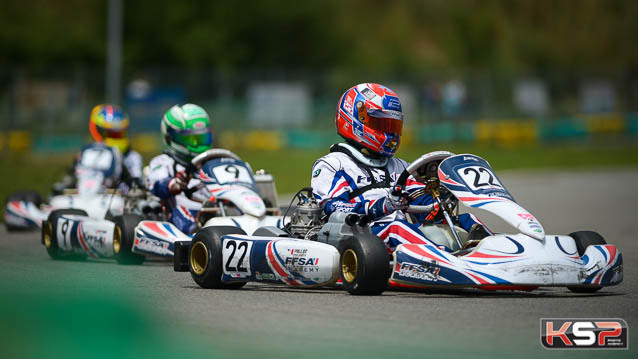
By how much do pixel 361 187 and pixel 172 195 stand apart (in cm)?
292

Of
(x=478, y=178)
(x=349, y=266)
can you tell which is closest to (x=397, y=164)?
(x=478, y=178)

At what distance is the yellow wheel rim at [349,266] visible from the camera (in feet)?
22.6

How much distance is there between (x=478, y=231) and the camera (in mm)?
7227

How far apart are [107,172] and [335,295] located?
6.20 metres

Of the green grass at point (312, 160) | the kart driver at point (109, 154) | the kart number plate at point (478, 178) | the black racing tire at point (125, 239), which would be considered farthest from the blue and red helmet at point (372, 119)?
the green grass at point (312, 160)

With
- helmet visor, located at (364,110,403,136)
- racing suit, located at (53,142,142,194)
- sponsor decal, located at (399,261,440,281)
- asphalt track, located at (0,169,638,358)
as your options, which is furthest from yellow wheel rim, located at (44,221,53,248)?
sponsor decal, located at (399,261,440,281)

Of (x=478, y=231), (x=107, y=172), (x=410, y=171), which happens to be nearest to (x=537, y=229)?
(x=478, y=231)

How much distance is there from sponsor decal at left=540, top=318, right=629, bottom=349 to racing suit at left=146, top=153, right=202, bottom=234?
4.72 metres

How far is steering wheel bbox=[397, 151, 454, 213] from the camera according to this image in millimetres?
7363

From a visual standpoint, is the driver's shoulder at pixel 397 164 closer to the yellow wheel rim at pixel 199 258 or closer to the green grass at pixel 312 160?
the yellow wheel rim at pixel 199 258

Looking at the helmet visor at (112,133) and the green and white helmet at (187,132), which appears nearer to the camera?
the green and white helmet at (187,132)

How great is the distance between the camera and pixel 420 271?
6.68 meters

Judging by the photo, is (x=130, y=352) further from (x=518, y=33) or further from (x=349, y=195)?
(x=518, y=33)

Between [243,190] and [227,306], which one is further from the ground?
[243,190]
